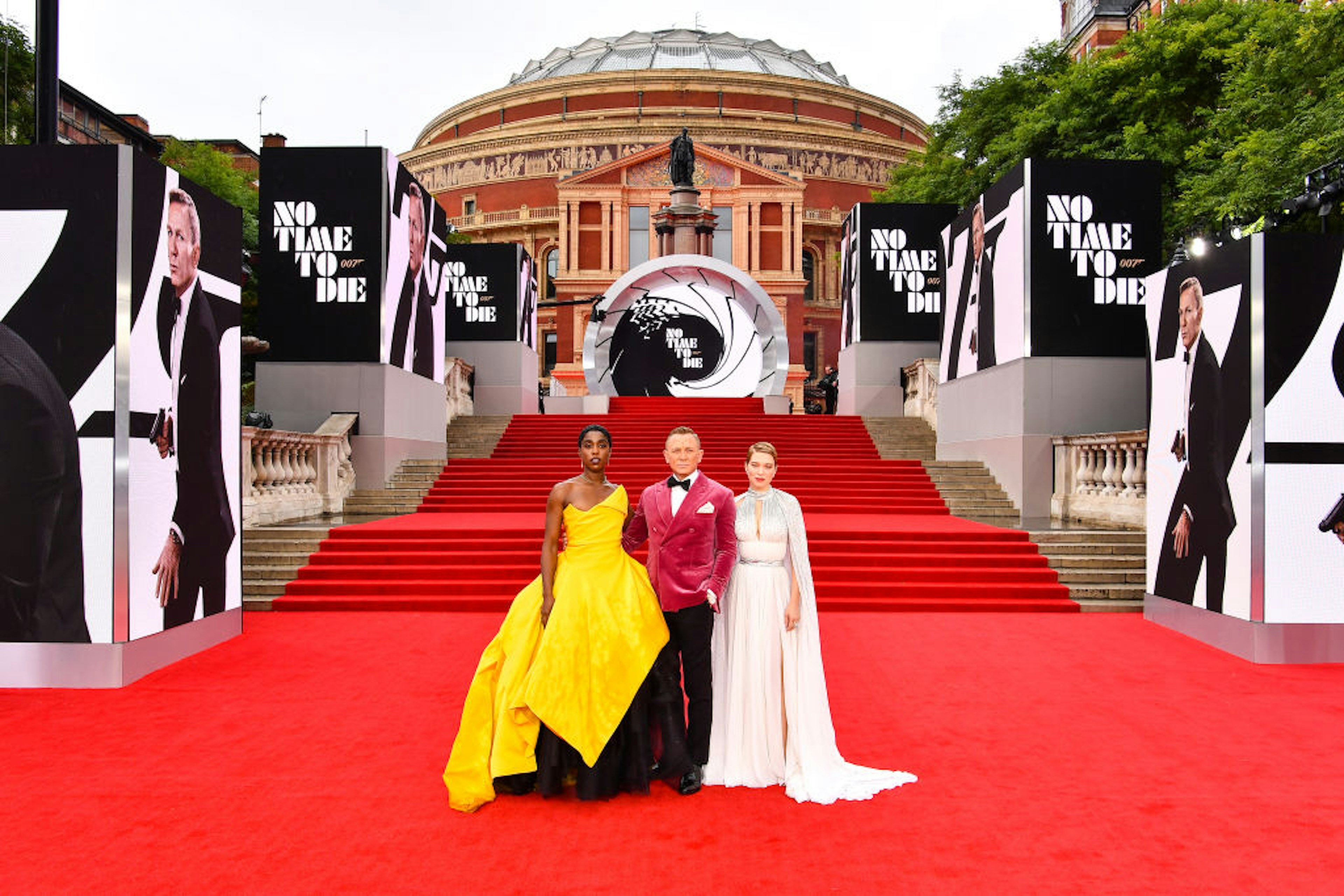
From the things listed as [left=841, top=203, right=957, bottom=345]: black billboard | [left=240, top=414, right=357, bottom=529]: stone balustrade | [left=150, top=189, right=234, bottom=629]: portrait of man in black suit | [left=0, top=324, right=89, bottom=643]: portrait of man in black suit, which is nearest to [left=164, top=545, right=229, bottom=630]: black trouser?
[left=150, top=189, right=234, bottom=629]: portrait of man in black suit

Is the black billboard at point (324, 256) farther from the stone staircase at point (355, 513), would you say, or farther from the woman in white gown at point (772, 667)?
the woman in white gown at point (772, 667)

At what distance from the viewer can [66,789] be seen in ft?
15.7

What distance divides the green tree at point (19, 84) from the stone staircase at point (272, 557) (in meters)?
15.1

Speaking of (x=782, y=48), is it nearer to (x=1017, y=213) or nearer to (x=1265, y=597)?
(x=1017, y=213)

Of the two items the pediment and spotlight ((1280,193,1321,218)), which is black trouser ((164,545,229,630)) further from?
the pediment

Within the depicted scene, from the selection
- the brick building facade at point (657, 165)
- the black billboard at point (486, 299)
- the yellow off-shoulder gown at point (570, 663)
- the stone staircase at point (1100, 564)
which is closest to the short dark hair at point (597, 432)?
the yellow off-shoulder gown at point (570, 663)

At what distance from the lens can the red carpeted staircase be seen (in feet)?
33.1

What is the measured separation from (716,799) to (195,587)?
16.3ft

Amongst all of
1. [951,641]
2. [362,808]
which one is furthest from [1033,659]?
[362,808]

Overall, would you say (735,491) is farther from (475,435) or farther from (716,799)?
(716,799)

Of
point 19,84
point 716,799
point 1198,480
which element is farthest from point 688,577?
point 19,84

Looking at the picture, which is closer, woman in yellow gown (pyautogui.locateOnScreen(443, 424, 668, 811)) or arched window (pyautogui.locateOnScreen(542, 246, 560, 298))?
woman in yellow gown (pyautogui.locateOnScreen(443, 424, 668, 811))

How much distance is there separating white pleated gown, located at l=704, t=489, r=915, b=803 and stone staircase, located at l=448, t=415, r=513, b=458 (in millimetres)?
12971

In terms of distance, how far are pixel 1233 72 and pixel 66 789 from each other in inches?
863
